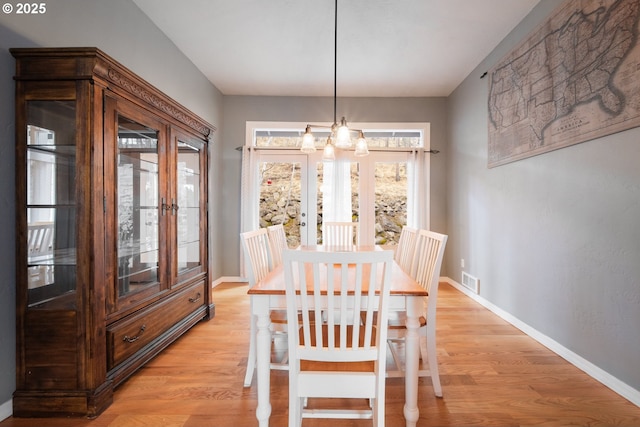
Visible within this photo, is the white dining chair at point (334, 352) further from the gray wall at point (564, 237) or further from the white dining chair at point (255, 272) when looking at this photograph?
the gray wall at point (564, 237)

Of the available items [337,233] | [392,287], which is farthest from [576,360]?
[337,233]

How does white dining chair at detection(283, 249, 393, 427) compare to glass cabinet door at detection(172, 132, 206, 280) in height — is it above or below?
below

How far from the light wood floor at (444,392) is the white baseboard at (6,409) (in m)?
0.03

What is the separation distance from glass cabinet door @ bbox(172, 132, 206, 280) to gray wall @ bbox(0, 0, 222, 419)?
31.8 inches

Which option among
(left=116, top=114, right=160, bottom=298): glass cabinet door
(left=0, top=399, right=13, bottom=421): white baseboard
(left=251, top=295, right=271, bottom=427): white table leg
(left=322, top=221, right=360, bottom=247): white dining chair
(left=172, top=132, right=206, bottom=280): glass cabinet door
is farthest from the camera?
(left=322, top=221, right=360, bottom=247): white dining chair

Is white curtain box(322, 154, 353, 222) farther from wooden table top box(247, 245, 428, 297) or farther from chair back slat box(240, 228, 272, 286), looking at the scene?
wooden table top box(247, 245, 428, 297)

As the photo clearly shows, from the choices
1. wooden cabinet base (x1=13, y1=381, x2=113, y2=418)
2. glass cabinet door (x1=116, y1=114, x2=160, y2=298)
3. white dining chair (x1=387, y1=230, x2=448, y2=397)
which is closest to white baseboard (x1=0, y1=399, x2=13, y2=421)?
wooden cabinet base (x1=13, y1=381, x2=113, y2=418)

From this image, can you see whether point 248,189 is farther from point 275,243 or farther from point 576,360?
point 576,360

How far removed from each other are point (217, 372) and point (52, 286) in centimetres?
109

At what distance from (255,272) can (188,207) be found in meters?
1.10

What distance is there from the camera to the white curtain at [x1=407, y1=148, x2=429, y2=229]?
4.08 metres

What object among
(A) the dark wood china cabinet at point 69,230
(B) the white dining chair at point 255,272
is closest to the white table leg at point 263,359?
(B) the white dining chair at point 255,272

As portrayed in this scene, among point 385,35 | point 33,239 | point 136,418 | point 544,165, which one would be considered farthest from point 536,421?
point 385,35

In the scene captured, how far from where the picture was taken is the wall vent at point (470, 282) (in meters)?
3.33
